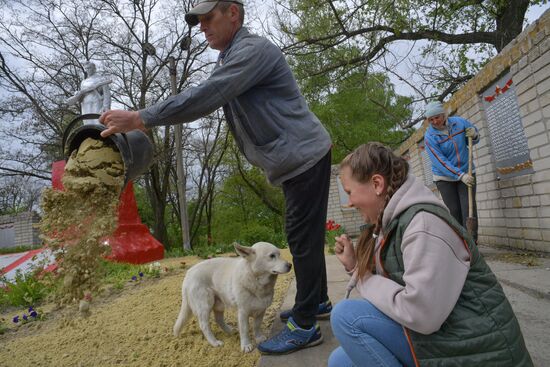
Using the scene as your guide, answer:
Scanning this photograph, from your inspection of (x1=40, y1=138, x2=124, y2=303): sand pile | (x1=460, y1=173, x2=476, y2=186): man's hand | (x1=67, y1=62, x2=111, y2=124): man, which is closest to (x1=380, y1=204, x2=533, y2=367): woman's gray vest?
(x1=40, y1=138, x2=124, y2=303): sand pile

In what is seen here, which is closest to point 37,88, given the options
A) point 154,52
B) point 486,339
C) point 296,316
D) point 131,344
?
point 154,52

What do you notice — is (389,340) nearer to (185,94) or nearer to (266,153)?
(266,153)

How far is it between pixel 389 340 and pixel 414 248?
0.39 meters

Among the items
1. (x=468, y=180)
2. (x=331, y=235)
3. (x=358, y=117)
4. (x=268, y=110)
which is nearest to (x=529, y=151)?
(x=468, y=180)

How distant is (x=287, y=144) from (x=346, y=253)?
86 centimetres

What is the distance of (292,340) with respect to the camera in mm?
2203

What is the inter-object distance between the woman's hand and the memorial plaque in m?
3.90

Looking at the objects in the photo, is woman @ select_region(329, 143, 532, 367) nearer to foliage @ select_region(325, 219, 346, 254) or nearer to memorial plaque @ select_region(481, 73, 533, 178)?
memorial plaque @ select_region(481, 73, 533, 178)

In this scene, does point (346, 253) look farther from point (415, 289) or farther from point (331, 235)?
point (331, 235)

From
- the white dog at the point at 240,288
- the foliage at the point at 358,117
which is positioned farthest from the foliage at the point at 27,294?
the foliage at the point at 358,117

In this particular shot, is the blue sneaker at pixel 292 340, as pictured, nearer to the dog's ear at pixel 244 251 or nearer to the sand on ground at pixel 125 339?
the sand on ground at pixel 125 339

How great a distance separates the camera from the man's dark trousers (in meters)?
2.28

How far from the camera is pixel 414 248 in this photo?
1.22 meters

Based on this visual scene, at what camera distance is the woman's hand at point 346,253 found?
1.60 meters
